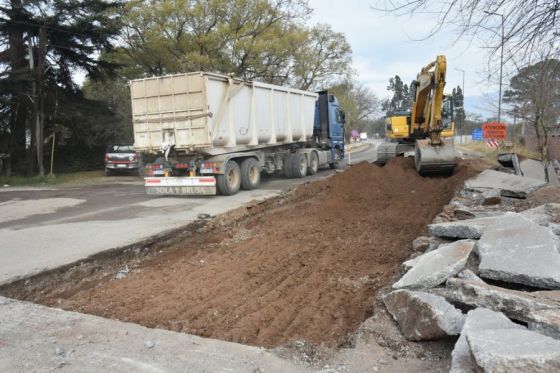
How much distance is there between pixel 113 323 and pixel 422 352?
9.32 ft

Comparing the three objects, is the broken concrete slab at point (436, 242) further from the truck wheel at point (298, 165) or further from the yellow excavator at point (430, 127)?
the truck wheel at point (298, 165)

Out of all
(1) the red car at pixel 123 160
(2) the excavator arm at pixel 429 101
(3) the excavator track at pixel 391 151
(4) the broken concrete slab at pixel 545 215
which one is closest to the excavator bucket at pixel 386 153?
(3) the excavator track at pixel 391 151

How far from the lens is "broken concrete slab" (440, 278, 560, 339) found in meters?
3.05

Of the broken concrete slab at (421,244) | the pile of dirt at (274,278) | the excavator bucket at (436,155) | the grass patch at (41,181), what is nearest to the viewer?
the pile of dirt at (274,278)

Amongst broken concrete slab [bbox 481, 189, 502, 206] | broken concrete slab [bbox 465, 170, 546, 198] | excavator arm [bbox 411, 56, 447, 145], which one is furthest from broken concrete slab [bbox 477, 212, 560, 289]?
excavator arm [bbox 411, 56, 447, 145]

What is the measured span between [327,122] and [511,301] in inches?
684

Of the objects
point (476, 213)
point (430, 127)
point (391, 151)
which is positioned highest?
point (430, 127)

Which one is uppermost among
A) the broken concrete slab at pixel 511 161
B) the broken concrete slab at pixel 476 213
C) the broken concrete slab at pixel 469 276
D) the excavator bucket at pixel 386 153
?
the excavator bucket at pixel 386 153

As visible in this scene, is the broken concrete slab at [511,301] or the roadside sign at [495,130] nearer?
the broken concrete slab at [511,301]

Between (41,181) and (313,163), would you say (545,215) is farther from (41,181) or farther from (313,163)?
(41,181)

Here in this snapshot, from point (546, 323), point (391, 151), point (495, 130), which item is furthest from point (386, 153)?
point (546, 323)

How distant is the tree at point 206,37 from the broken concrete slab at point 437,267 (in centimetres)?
2236

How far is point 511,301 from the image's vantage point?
328cm

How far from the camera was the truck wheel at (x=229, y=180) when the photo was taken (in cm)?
1301
